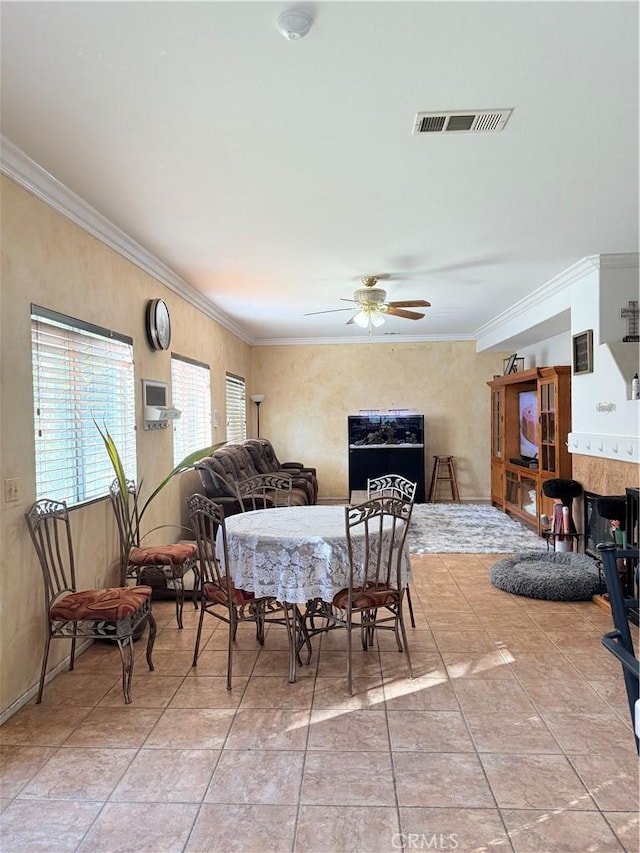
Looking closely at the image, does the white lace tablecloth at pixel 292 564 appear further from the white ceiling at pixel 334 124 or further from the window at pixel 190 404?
the window at pixel 190 404

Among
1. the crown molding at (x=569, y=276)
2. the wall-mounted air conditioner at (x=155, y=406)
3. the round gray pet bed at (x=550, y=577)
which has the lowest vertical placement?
the round gray pet bed at (x=550, y=577)

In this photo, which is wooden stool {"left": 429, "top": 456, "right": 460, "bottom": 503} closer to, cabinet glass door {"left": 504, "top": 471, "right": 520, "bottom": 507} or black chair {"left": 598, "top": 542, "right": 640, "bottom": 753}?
cabinet glass door {"left": 504, "top": 471, "right": 520, "bottom": 507}

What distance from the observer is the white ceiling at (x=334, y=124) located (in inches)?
66.1

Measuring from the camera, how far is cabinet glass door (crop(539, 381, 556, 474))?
5.62 m

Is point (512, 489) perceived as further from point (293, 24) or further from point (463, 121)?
point (293, 24)

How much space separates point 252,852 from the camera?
1697mm

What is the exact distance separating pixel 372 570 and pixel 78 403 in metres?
1.98

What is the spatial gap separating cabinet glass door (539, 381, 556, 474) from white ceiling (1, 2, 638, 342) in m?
1.89

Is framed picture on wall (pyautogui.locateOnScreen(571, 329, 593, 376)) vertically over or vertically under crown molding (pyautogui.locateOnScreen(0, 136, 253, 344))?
under

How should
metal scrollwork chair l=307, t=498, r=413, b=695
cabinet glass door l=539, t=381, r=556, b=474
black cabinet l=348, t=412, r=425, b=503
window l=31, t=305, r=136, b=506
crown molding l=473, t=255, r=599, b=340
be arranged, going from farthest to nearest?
black cabinet l=348, t=412, r=425, b=503 → cabinet glass door l=539, t=381, r=556, b=474 → crown molding l=473, t=255, r=599, b=340 → window l=31, t=305, r=136, b=506 → metal scrollwork chair l=307, t=498, r=413, b=695

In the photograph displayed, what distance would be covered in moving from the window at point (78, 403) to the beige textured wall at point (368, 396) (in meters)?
4.73

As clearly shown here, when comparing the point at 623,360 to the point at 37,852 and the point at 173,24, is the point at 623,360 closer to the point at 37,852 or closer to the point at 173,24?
the point at 173,24

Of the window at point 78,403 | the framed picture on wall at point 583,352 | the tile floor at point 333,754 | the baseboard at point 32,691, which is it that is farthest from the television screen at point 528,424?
the baseboard at point 32,691

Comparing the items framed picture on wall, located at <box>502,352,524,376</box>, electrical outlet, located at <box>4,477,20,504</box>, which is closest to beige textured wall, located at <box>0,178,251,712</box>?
electrical outlet, located at <box>4,477,20,504</box>
